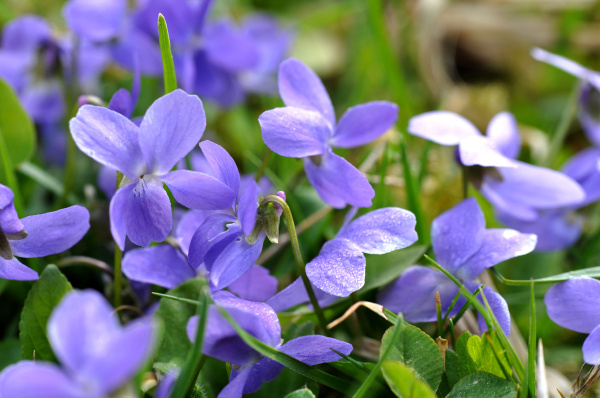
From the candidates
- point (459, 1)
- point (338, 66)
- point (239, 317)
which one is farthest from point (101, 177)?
point (459, 1)

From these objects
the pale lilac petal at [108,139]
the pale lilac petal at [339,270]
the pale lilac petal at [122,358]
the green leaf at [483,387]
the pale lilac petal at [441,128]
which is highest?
the pale lilac petal at [108,139]

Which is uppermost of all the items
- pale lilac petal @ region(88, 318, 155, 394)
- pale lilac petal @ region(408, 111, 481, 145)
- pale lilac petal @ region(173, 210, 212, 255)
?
pale lilac petal @ region(88, 318, 155, 394)

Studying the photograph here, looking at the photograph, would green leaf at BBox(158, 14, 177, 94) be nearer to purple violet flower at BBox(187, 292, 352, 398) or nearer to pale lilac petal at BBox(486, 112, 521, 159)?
purple violet flower at BBox(187, 292, 352, 398)

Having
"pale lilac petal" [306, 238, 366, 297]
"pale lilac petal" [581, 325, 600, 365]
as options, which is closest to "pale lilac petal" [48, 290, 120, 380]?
"pale lilac petal" [306, 238, 366, 297]

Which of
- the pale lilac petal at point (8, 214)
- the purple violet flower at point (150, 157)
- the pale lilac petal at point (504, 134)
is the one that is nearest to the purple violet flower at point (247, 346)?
the purple violet flower at point (150, 157)

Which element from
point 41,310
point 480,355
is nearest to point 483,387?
point 480,355

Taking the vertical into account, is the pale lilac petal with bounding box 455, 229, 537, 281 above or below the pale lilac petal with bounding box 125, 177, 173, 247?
below

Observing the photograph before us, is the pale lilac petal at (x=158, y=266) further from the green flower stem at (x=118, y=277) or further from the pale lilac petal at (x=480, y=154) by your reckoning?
the pale lilac petal at (x=480, y=154)
